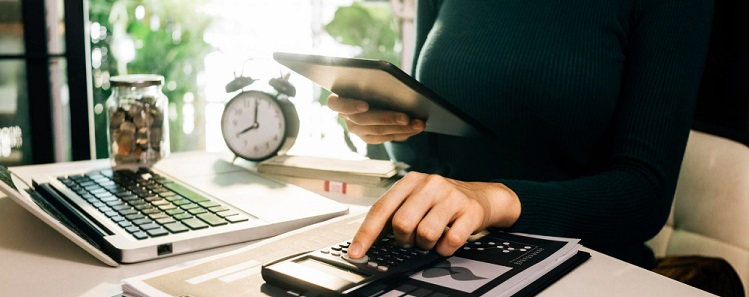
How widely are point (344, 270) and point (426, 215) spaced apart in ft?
0.35

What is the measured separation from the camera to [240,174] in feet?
3.35

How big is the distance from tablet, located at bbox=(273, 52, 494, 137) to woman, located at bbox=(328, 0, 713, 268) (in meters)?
0.04

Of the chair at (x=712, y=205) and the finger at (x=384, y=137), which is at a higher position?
the finger at (x=384, y=137)

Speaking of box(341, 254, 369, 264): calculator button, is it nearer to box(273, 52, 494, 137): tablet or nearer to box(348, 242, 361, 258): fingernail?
box(348, 242, 361, 258): fingernail

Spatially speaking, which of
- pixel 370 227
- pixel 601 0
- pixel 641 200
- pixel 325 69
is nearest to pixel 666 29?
pixel 601 0

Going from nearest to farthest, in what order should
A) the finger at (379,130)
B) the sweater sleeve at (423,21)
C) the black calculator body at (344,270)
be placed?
the black calculator body at (344,270) < the finger at (379,130) < the sweater sleeve at (423,21)

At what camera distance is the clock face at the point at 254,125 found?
1137 millimetres

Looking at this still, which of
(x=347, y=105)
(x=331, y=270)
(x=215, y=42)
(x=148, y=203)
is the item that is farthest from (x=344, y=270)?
(x=215, y=42)

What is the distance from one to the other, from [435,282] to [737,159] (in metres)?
0.94

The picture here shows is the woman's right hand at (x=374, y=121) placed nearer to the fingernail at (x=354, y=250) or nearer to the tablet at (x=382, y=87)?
the tablet at (x=382, y=87)

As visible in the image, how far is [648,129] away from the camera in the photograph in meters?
0.95

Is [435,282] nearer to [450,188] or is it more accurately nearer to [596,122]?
[450,188]

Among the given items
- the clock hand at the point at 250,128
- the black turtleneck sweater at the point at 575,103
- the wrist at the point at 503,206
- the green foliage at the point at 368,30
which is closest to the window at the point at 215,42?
the green foliage at the point at 368,30

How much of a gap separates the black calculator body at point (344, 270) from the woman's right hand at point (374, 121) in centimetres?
39
